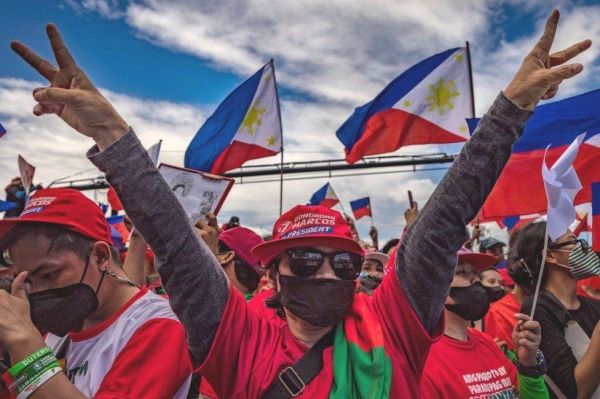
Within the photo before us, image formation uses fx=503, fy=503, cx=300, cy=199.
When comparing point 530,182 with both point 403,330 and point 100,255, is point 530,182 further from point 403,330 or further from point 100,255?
point 100,255

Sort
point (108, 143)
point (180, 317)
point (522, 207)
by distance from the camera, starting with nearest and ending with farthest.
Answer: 1. point (108, 143)
2. point (180, 317)
3. point (522, 207)

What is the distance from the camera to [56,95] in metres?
1.48

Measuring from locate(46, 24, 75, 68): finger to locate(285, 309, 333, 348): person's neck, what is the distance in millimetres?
1204

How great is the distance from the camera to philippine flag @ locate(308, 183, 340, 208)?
12.9m

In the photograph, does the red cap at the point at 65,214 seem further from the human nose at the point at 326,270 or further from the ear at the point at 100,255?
the human nose at the point at 326,270

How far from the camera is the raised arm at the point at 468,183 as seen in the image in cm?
155

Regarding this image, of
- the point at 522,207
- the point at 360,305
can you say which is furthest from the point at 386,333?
the point at 522,207

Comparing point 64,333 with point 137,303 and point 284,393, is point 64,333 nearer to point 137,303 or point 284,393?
point 137,303

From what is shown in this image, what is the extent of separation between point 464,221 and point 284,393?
84 centimetres

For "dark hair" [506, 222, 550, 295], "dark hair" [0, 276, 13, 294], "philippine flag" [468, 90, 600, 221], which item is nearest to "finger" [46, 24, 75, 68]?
"dark hair" [0, 276, 13, 294]

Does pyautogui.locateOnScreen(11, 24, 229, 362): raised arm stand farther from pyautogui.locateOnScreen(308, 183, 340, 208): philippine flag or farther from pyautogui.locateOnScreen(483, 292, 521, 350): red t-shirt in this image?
pyautogui.locateOnScreen(308, 183, 340, 208): philippine flag

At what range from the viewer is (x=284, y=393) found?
172cm

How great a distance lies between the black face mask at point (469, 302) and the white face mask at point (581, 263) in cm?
66

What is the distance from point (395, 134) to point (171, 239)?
6.00 meters
